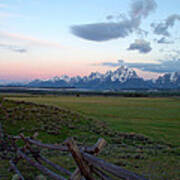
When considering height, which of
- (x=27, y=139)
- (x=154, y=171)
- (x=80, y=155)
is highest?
(x=80, y=155)

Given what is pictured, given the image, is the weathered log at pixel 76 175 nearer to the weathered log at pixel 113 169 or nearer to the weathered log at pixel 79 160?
the weathered log at pixel 79 160

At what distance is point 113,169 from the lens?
151 inches

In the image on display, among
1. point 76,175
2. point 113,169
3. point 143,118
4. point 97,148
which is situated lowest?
point 143,118

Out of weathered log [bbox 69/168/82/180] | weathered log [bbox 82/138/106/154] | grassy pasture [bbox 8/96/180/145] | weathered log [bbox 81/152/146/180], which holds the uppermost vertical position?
weathered log [bbox 82/138/106/154]

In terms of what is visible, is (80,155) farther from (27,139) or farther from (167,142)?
(167,142)

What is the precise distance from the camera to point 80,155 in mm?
4273

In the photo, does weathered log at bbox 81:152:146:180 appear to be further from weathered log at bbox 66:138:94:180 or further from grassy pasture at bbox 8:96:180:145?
grassy pasture at bbox 8:96:180:145

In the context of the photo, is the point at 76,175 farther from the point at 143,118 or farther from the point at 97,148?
the point at 143,118

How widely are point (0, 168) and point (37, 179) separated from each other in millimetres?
2358

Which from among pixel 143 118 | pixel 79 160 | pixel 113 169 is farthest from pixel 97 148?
pixel 143 118

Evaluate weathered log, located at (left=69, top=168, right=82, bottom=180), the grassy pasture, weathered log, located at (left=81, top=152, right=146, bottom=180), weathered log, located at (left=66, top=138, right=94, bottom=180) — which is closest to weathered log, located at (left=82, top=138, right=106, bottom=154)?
weathered log, located at (left=81, top=152, right=146, bottom=180)

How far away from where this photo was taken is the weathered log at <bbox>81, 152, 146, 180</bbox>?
352 cm

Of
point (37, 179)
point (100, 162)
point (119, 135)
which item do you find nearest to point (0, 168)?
point (37, 179)

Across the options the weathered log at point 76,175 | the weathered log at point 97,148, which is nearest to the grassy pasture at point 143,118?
the weathered log at point 97,148
